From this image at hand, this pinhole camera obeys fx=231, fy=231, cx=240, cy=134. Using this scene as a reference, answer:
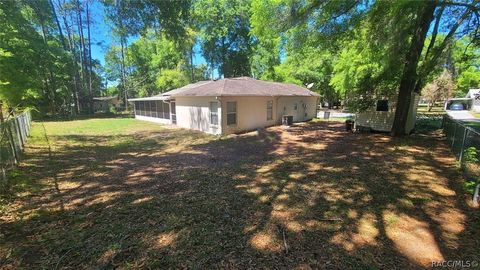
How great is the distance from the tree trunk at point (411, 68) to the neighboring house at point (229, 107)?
7.24 m

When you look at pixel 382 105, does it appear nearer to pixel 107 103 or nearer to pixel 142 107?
pixel 142 107

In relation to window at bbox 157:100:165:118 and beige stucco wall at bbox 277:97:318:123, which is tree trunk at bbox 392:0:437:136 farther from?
window at bbox 157:100:165:118

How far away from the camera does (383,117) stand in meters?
12.8

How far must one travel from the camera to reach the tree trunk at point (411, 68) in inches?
378

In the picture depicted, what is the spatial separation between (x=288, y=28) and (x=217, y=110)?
5.57 m

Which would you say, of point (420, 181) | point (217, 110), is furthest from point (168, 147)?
point (420, 181)

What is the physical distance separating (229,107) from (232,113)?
0.43 meters

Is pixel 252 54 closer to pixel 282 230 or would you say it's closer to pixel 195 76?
pixel 195 76

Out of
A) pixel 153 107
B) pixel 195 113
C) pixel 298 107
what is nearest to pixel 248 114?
pixel 195 113

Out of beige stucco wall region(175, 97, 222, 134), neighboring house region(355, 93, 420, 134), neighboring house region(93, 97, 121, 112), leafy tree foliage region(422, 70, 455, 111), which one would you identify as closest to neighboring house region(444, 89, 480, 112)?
leafy tree foliage region(422, 70, 455, 111)

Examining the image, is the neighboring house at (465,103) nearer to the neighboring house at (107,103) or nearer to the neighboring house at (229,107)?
the neighboring house at (229,107)

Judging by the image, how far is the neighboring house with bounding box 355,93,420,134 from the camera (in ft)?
40.8

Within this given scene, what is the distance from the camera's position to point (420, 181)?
5703mm

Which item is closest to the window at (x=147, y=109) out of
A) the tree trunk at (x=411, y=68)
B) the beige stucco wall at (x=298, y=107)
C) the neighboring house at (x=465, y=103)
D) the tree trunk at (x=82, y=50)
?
the beige stucco wall at (x=298, y=107)
